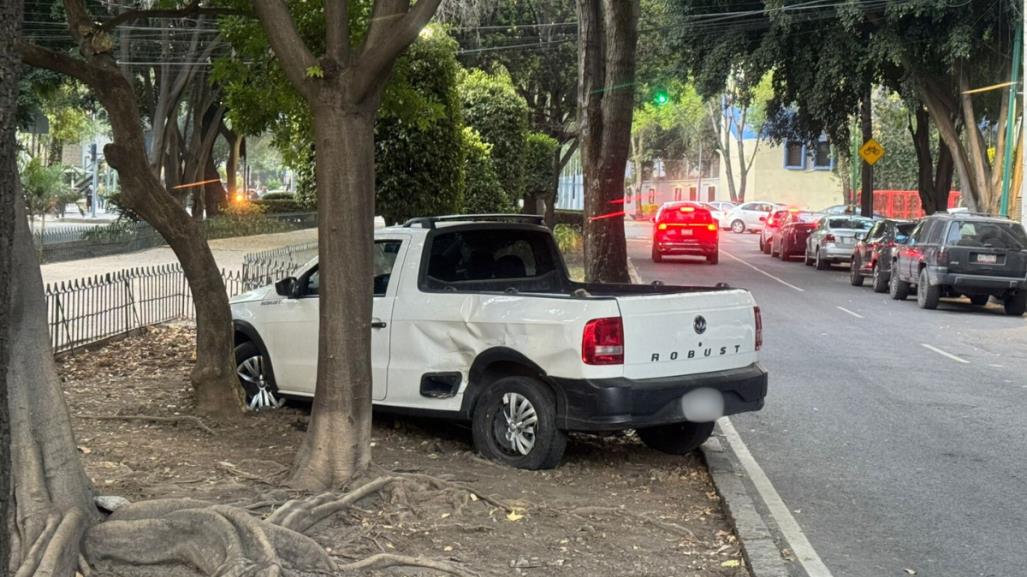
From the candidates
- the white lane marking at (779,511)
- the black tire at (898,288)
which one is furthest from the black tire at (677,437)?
the black tire at (898,288)

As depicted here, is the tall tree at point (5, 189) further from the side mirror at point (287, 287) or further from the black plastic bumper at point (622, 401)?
the side mirror at point (287, 287)

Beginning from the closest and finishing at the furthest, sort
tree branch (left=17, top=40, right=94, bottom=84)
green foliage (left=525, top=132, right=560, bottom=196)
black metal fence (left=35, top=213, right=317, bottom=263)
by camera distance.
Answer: tree branch (left=17, top=40, right=94, bottom=84), black metal fence (left=35, top=213, right=317, bottom=263), green foliage (left=525, top=132, right=560, bottom=196)

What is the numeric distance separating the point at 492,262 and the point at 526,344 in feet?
5.55

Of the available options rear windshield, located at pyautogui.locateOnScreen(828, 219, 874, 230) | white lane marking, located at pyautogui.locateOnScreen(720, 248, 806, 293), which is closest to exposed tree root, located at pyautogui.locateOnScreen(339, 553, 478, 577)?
white lane marking, located at pyautogui.locateOnScreen(720, 248, 806, 293)

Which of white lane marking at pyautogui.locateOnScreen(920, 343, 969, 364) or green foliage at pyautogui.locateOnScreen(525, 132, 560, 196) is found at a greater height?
green foliage at pyautogui.locateOnScreen(525, 132, 560, 196)

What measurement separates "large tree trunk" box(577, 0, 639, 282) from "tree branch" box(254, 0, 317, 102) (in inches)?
504

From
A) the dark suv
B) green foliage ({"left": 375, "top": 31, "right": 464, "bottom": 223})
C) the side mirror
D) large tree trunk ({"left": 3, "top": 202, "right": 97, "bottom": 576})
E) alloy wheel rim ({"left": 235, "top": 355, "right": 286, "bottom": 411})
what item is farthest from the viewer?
the dark suv

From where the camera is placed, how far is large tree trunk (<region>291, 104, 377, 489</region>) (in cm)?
723

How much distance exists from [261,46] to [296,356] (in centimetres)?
278

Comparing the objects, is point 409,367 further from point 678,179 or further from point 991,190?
point 678,179

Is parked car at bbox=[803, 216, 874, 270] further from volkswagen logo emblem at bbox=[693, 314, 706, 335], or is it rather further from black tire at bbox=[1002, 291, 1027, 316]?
volkswagen logo emblem at bbox=[693, 314, 706, 335]

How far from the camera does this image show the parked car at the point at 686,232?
34.8m

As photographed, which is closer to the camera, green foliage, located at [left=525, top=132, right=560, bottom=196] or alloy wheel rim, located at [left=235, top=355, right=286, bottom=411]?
alloy wheel rim, located at [left=235, top=355, right=286, bottom=411]

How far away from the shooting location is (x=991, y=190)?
106 ft
